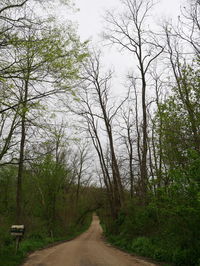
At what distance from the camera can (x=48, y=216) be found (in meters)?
22.9

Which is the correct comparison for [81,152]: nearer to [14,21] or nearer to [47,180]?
[47,180]

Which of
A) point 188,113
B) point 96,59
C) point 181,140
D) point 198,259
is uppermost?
point 96,59

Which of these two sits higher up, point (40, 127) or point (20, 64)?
point (20, 64)

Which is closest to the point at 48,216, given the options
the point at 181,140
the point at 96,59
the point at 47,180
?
the point at 47,180

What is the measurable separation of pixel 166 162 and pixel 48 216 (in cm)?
1613

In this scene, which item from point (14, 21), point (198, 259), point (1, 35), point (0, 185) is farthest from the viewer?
point (0, 185)

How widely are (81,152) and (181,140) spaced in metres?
29.8

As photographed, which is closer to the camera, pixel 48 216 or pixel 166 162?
pixel 166 162

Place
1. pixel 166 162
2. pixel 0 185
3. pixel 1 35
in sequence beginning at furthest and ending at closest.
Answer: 1. pixel 0 185
2. pixel 166 162
3. pixel 1 35

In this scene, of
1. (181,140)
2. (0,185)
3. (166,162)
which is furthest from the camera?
(0,185)

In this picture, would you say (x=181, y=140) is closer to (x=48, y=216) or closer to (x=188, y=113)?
(x=188, y=113)

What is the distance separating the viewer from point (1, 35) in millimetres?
5883

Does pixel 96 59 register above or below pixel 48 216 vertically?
above

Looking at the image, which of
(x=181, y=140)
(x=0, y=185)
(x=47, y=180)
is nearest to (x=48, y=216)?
(x=47, y=180)
